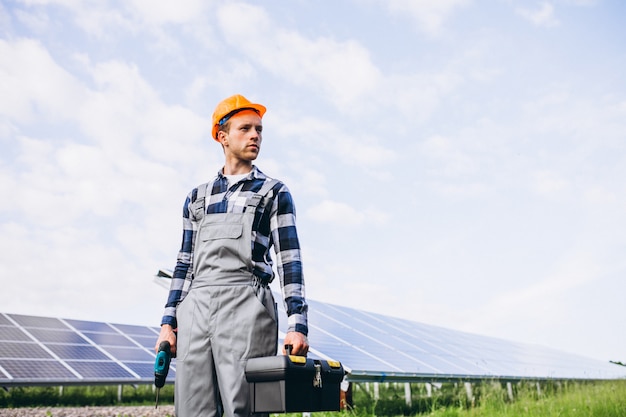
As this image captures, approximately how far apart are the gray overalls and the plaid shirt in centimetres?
7

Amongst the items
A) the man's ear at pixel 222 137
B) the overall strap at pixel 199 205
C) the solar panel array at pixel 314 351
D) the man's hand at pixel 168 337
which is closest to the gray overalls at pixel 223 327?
the man's hand at pixel 168 337

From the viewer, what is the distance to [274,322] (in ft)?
8.50

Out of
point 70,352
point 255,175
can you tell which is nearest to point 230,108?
point 255,175

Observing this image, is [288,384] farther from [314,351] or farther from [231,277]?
[314,351]

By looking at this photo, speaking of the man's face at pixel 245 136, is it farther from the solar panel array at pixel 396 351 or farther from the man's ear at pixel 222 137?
the solar panel array at pixel 396 351

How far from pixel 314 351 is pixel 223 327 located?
13.8 feet

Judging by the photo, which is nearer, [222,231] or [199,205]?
[222,231]

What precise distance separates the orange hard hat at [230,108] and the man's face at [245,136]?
2cm

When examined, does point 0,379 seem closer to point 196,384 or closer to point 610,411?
point 196,384

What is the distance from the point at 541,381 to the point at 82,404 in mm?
8785

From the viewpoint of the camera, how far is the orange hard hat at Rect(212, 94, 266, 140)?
2887 mm

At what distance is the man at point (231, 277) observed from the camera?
2.49 m

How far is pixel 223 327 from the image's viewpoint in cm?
250

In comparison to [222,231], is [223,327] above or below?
below
